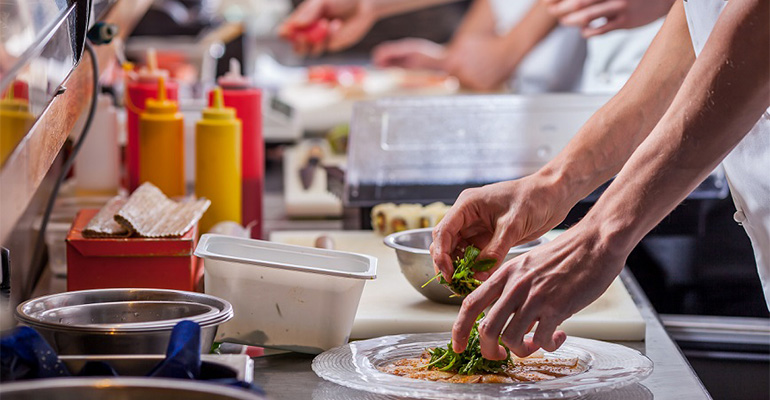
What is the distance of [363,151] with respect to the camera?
2443mm

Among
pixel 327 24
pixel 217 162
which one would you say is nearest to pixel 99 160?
pixel 217 162

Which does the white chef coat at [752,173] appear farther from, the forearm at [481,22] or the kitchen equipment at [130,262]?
the forearm at [481,22]

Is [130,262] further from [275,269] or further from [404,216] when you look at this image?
[404,216]

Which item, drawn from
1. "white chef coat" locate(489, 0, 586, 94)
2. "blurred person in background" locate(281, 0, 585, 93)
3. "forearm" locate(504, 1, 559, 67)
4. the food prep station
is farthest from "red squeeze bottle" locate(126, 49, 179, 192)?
"white chef coat" locate(489, 0, 586, 94)

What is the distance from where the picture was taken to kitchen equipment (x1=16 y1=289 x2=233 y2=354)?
3.56ft

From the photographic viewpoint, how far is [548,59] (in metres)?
4.33

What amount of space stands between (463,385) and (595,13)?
163 centimetres

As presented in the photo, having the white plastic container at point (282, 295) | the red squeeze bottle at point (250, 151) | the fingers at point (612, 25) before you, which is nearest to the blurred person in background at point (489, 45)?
the fingers at point (612, 25)

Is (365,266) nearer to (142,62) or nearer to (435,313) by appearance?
(435,313)

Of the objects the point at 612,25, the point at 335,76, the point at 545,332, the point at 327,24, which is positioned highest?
the point at 327,24

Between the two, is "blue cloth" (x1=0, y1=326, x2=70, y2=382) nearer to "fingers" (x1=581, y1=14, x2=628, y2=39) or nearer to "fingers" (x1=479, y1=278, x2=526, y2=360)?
"fingers" (x1=479, y1=278, x2=526, y2=360)

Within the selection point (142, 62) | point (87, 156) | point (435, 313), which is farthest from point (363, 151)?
point (142, 62)

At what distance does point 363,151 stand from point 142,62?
2.58 m

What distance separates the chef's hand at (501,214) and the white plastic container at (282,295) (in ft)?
0.49
